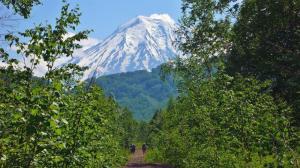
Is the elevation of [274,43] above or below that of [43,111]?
above

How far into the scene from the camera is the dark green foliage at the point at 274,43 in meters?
28.8

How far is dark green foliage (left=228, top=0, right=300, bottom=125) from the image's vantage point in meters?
28.8

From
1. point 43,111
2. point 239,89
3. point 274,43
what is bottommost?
point 43,111

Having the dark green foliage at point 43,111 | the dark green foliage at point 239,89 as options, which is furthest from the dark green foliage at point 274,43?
the dark green foliage at point 43,111

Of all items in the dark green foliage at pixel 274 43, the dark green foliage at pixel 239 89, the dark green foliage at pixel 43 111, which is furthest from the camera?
the dark green foliage at pixel 274 43

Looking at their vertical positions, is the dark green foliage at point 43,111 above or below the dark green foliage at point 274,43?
below

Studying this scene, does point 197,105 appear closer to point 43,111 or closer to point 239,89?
point 239,89

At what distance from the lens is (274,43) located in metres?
33.4

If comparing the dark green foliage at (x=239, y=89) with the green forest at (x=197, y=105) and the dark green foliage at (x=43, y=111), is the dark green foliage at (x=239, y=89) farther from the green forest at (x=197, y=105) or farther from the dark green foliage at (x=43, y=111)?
the dark green foliage at (x=43, y=111)

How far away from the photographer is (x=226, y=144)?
16891mm

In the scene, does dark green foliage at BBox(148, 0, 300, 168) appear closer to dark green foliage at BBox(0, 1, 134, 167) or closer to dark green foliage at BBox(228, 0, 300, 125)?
dark green foliage at BBox(228, 0, 300, 125)

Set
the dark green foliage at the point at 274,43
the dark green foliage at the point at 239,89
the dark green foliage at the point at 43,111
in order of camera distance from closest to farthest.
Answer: the dark green foliage at the point at 43,111, the dark green foliage at the point at 239,89, the dark green foliage at the point at 274,43

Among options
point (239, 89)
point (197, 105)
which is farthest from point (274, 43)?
point (239, 89)

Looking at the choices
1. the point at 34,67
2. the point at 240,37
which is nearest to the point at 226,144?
the point at 34,67
